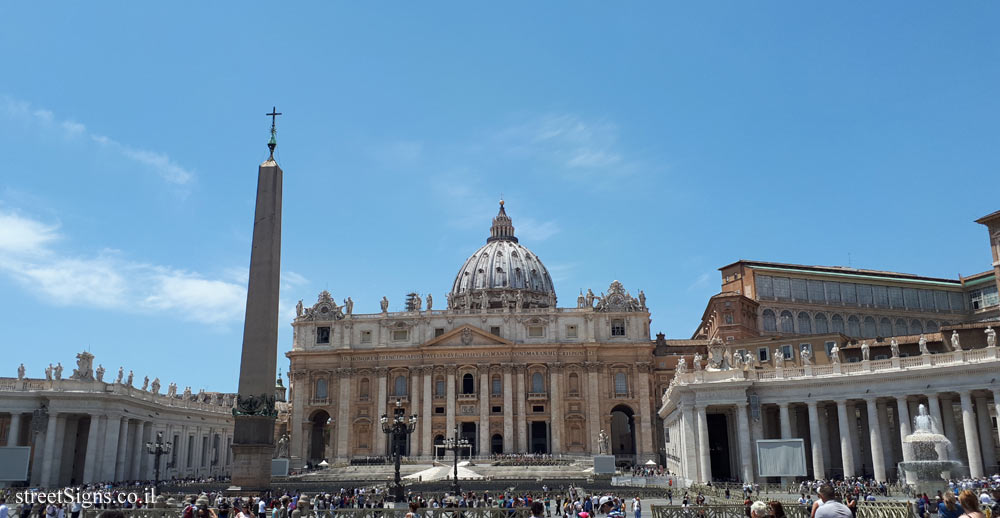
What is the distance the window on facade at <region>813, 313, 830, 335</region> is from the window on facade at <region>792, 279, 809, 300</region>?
2060 millimetres

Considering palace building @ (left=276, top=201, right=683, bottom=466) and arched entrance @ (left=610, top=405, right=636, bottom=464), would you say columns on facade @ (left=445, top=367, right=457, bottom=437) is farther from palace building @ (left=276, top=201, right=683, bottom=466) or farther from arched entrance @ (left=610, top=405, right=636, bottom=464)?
Result: arched entrance @ (left=610, top=405, right=636, bottom=464)

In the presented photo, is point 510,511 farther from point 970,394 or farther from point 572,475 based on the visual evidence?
A: point 572,475

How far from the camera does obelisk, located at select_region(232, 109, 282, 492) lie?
2447cm

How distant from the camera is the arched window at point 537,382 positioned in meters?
84.1

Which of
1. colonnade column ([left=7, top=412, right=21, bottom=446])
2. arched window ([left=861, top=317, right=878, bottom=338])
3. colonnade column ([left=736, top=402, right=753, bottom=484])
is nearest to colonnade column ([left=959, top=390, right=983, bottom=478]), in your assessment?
colonnade column ([left=736, top=402, right=753, bottom=484])

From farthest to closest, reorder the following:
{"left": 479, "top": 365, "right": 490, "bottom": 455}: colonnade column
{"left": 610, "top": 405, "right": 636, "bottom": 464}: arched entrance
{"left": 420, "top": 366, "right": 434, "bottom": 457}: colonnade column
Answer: {"left": 610, "top": 405, "right": 636, "bottom": 464}: arched entrance
{"left": 479, "top": 365, "right": 490, "bottom": 455}: colonnade column
{"left": 420, "top": 366, "right": 434, "bottom": 457}: colonnade column

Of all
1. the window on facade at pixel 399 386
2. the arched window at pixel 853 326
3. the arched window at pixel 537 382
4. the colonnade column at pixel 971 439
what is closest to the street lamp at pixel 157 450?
the colonnade column at pixel 971 439

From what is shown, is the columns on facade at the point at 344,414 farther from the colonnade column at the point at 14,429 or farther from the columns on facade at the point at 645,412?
→ the colonnade column at the point at 14,429

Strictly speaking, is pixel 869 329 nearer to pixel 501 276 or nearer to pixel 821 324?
pixel 821 324

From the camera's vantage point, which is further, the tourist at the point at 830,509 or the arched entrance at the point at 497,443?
the arched entrance at the point at 497,443

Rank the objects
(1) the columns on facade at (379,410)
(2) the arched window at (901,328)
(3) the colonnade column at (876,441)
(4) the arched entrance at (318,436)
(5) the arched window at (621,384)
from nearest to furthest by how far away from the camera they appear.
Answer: (3) the colonnade column at (876,441) < (2) the arched window at (901,328) < (1) the columns on facade at (379,410) < (5) the arched window at (621,384) < (4) the arched entrance at (318,436)

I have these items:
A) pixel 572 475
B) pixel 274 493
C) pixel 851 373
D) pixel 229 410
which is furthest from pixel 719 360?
pixel 229 410

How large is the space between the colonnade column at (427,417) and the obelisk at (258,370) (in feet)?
188

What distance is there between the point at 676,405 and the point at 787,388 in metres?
9.87
